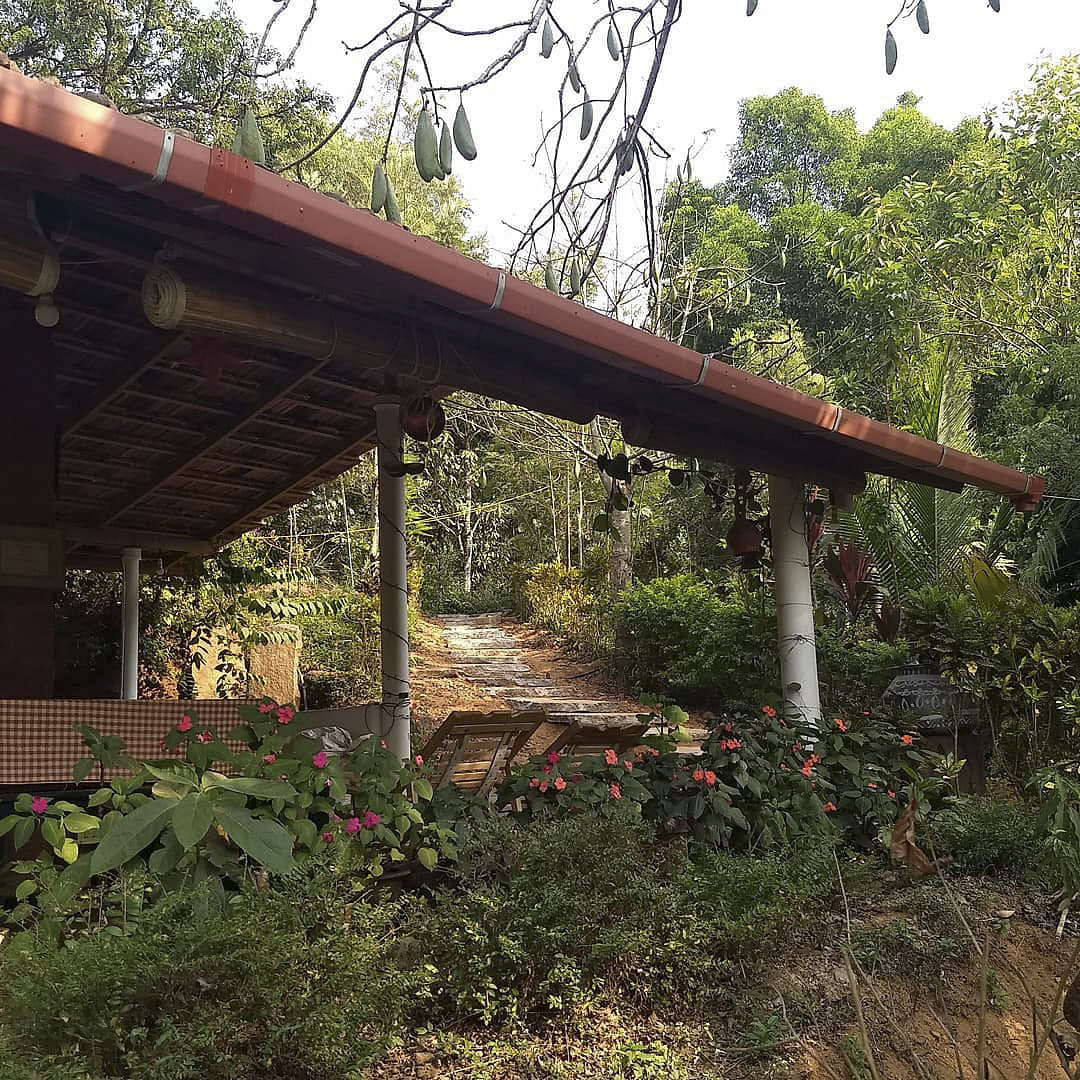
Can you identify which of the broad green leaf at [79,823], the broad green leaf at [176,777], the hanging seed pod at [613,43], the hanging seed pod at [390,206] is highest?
the hanging seed pod at [613,43]

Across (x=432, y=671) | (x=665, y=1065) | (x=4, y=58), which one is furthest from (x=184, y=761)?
(x=432, y=671)

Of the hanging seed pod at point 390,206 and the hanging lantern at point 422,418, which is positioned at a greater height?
the hanging seed pod at point 390,206

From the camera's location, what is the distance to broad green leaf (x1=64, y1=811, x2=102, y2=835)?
2.83 m

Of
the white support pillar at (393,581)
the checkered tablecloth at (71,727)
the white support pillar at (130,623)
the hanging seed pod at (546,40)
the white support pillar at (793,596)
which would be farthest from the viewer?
the white support pillar at (130,623)

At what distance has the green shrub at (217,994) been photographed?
2219 mm

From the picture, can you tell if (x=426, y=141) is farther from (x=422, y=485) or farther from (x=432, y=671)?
(x=422, y=485)

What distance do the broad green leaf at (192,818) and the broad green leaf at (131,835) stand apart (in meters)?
0.05

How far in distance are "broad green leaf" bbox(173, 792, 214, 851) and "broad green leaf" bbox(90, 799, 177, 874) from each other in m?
0.05

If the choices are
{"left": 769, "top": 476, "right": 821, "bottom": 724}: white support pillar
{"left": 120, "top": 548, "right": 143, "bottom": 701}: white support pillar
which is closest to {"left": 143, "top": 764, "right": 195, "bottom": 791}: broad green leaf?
{"left": 769, "top": 476, "right": 821, "bottom": 724}: white support pillar

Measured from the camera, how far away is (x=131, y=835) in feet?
8.86

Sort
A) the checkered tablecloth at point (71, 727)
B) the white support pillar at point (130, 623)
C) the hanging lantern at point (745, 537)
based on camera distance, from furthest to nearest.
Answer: the white support pillar at point (130, 623), the hanging lantern at point (745, 537), the checkered tablecloth at point (71, 727)

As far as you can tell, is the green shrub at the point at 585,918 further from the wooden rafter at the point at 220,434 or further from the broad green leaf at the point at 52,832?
the wooden rafter at the point at 220,434

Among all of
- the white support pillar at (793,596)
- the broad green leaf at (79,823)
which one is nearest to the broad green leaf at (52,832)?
the broad green leaf at (79,823)

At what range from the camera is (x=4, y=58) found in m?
2.30
